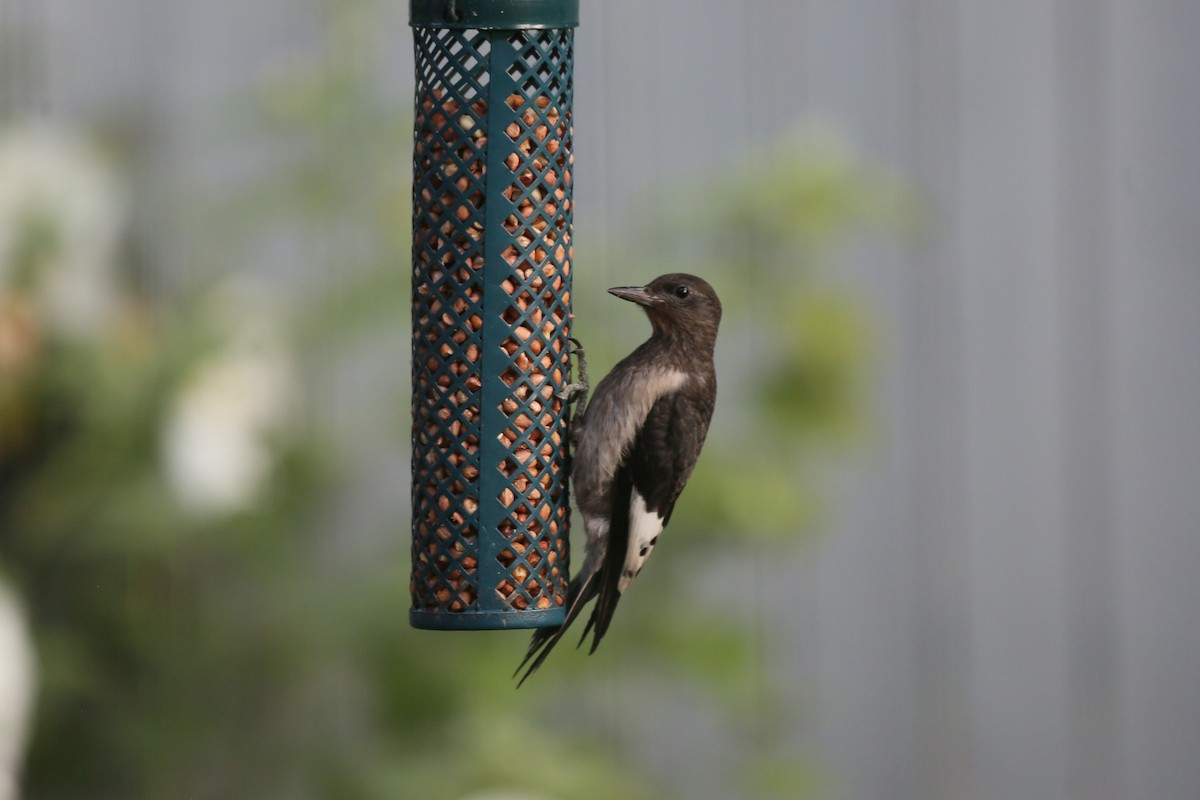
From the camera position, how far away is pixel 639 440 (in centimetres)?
341

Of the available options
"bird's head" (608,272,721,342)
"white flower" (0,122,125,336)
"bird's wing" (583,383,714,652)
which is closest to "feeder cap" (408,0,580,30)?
"bird's head" (608,272,721,342)

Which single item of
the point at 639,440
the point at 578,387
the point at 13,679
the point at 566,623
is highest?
the point at 578,387

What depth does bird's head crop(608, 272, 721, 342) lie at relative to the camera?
11.6 feet

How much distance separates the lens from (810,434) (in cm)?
484

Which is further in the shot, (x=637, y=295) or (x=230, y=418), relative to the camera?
(x=230, y=418)

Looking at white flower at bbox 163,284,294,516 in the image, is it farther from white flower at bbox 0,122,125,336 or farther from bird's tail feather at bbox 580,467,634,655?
bird's tail feather at bbox 580,467,634,655

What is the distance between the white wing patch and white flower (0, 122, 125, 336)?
5.38 ft

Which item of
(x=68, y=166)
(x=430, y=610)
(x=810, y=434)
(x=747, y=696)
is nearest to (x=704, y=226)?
(x=810, y=434)

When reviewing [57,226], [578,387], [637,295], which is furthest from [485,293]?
[57,226]

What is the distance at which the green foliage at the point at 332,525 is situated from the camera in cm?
412

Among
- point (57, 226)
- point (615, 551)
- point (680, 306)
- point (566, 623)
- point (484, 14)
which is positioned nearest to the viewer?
point (484, 14)

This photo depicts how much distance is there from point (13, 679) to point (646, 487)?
1.80 m

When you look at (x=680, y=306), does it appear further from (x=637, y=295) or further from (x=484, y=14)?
(x=484, y=14)

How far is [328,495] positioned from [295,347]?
437 millimetres
